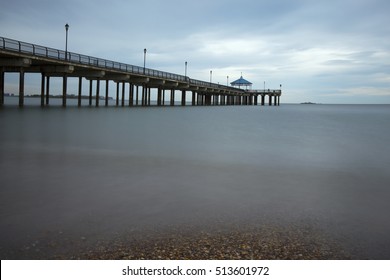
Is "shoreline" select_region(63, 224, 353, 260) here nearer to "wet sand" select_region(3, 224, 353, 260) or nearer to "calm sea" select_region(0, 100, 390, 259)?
"wet sand" select_region(3, 224, 353, 260)

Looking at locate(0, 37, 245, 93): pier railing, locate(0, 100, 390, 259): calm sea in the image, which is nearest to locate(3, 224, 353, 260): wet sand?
locate(0, 100, 390, 259): calm sea

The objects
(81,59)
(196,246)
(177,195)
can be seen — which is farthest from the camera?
(81,59)

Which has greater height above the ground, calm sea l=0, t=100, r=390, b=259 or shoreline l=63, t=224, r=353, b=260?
calm sea l=0, t=100, r=390, b=259

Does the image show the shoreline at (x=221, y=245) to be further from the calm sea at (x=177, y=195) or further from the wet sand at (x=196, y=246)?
the calm sea at (x=177, y=195)

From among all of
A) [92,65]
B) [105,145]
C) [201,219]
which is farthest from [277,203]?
[92,65]

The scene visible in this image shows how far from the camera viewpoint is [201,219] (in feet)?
14.6

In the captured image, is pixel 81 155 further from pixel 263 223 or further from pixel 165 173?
pixel 263 223

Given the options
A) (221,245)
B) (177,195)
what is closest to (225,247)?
(221,245)

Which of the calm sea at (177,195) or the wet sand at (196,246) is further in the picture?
the calm sea at (177,195)

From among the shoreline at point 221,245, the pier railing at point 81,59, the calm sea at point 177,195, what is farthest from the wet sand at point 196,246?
the pier railing at point 81,59

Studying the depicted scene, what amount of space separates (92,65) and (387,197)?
1384 inches

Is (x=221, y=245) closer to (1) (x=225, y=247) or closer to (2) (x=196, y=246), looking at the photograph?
(1) (x=225, y=247)

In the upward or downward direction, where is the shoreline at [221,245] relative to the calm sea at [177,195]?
downward

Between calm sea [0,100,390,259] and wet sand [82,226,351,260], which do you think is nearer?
wet sand [82,226,351,260]
